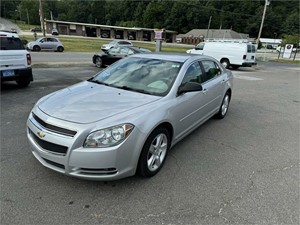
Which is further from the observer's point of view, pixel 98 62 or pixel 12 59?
pixel 98 62

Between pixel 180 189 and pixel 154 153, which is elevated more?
pixel 154 153

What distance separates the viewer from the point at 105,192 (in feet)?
8.92

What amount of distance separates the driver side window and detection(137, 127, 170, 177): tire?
0.95 metres

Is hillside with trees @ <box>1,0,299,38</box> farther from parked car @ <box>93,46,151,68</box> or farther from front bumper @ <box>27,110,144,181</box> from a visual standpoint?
front bumper @ <box>27,110,144,181</box>

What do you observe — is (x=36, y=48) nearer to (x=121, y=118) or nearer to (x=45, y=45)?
(x=45, y=45)

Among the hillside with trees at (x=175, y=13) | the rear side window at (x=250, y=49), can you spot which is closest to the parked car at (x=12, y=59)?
the rear side window at (x=250, y=49)

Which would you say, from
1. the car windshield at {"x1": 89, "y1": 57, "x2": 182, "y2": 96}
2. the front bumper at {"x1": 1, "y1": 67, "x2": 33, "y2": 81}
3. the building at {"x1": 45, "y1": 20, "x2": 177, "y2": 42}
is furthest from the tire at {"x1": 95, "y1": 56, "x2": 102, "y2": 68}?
the building at {"x1": 45, "y1": 20, "x2": 177, "y2": 42}

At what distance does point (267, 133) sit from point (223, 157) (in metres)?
1.75

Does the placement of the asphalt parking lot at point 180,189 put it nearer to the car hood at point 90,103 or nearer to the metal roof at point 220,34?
the car hood at point 90,103

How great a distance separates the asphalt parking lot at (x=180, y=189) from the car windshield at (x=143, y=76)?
1.10 m

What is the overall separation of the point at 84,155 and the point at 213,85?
3018 millimetres

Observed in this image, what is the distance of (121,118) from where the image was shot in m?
2.58

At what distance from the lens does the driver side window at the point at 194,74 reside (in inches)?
145

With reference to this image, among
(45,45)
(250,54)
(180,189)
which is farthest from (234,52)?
(45,45)
